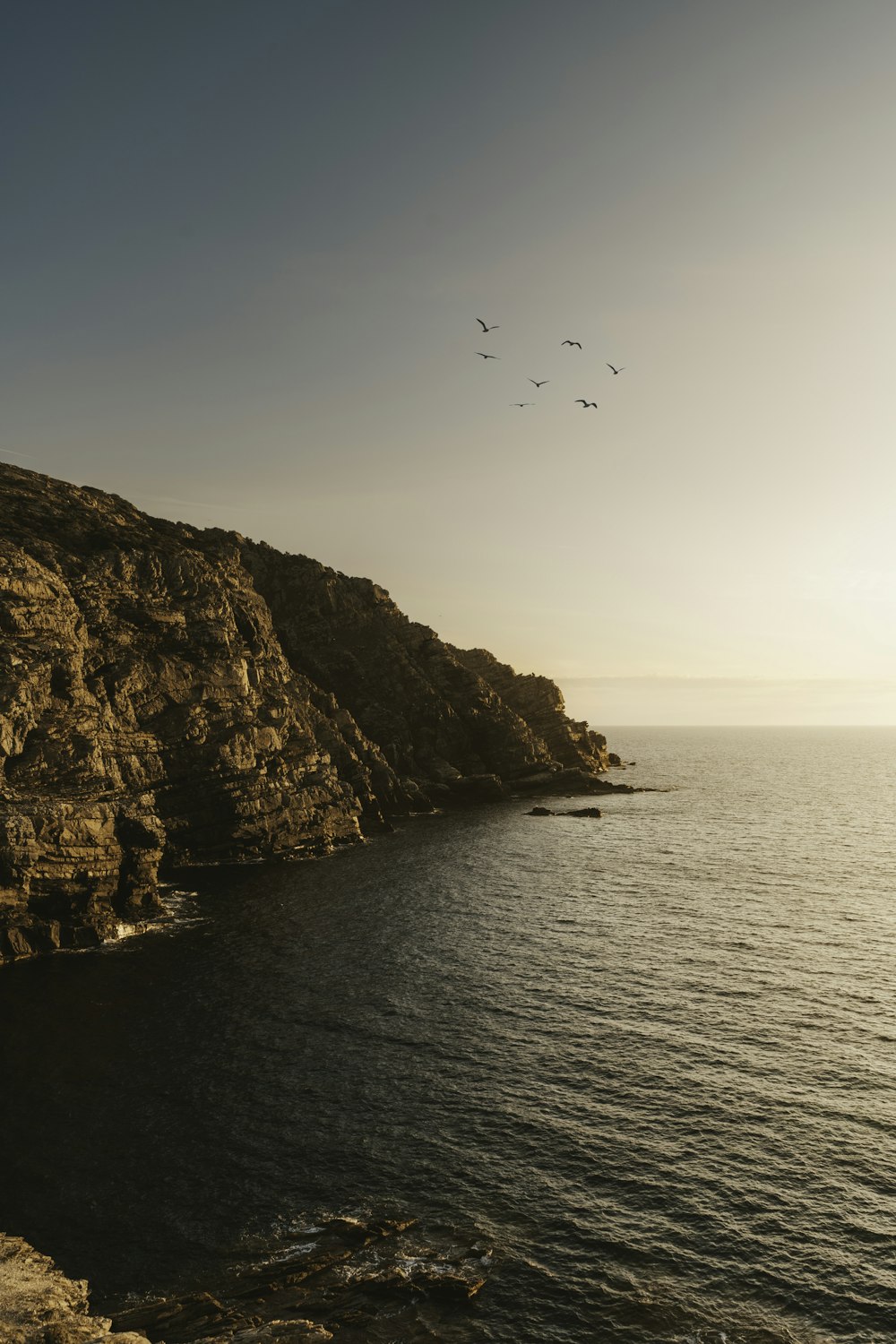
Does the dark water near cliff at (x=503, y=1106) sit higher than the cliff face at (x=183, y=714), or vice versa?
the cliff face at (x=183, y=714)

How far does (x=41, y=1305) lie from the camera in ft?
79.3

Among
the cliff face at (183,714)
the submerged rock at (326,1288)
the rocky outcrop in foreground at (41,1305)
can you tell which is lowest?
the submerged rock at (326,1288)

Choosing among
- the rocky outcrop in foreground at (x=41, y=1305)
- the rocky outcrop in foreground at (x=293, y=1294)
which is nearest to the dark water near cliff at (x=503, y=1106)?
the rocky outcrop in foreground at (x=293, y=1294)

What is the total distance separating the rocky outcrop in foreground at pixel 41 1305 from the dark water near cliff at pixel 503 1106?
5.19 feet

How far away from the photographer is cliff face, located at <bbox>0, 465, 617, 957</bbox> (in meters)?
69.1

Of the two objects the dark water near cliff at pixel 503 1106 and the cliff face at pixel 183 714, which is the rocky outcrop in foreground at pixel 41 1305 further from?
the cliff face at pixel 183 714

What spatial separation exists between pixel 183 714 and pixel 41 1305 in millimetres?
77485

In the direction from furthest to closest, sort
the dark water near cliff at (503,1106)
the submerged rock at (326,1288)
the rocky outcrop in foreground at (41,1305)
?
the dark water near cliff at (503,1106) < the submerged rock at (326,1288) < the rocky outcrop in foreground at (41,1305)

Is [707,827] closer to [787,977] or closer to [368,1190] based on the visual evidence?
[787,977]

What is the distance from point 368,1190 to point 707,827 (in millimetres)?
108471

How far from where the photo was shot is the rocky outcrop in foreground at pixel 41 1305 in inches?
869

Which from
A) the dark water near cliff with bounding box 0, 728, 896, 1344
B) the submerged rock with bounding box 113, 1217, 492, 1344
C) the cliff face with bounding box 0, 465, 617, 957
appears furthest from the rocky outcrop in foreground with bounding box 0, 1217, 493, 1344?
the cliff face with bounding box 0, 465, 617, 957

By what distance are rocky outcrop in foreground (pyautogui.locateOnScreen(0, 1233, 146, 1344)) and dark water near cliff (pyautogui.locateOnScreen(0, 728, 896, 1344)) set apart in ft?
5.19

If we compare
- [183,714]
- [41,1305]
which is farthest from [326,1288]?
[183,714]
